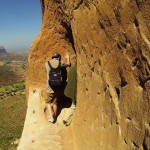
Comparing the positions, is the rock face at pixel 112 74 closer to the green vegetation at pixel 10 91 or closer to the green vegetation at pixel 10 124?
the green vegetation at pixel 10 124

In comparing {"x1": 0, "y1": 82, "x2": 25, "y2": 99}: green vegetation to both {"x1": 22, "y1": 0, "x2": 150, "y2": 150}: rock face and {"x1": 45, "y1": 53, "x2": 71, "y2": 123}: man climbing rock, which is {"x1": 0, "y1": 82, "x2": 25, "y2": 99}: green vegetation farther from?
{"x1": 22, "y1": 0, "x2": 150, "y2": 150}: rock face

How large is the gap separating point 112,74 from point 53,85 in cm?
471

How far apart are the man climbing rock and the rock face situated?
1.64 metres

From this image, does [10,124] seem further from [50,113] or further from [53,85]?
[53,85]

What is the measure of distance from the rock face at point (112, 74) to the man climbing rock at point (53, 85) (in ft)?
5.37

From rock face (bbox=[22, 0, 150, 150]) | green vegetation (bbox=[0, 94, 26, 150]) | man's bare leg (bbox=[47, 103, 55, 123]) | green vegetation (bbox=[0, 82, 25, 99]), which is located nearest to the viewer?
rock face (bbox=[22, 0, 150, 150])

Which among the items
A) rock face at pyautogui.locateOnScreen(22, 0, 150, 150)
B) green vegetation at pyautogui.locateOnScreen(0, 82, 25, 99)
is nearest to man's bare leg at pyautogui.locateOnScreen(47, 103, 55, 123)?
rock face at pyautogui.locateOnScreen(22, 0, 150, 150)

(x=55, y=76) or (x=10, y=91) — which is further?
(x=10, y=91)

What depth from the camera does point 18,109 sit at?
41875mm

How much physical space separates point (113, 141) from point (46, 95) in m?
5.33

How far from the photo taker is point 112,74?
640cm

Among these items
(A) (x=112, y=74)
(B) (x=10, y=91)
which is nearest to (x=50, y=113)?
(A) (x=112, y=74)

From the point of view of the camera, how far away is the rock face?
17.2 feet

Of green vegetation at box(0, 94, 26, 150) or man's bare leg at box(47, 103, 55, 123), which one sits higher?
man's bare leg at box(47, 103, 55, 123)
